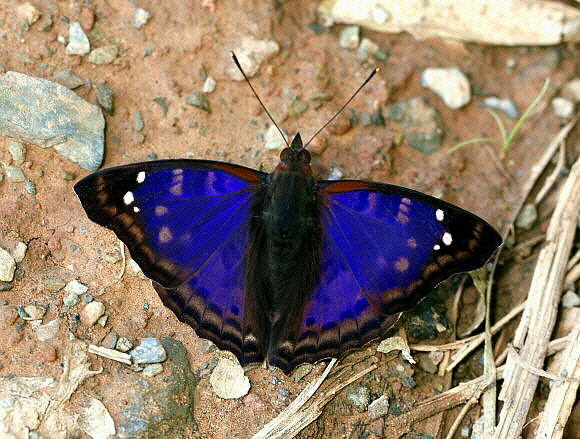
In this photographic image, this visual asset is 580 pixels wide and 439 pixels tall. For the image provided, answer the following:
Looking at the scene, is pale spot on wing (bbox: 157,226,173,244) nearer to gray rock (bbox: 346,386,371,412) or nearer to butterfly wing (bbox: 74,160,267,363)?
butterfly wing (bbox: 74,160,267,363)

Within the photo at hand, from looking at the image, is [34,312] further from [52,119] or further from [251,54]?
[251,54]

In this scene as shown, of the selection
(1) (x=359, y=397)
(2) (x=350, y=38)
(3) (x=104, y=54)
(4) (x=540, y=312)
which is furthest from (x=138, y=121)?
(4) (x=540, y=312)

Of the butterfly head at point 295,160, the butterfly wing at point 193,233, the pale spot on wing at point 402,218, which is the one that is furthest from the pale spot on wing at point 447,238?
the butterfly wing at point 193,233

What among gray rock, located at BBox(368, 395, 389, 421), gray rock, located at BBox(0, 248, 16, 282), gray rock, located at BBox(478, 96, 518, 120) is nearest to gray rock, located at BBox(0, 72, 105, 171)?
gray rock, located at BBox(0, 248, 16, 282)

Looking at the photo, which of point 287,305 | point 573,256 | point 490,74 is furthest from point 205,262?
point 490,74

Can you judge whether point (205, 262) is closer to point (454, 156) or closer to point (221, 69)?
point (221, 69)

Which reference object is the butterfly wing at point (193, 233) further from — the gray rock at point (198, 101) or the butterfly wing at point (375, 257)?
the gray rock at point (198, 101)
